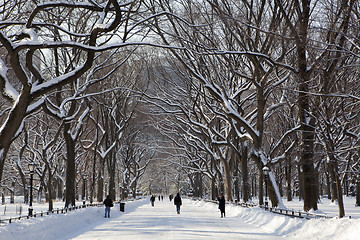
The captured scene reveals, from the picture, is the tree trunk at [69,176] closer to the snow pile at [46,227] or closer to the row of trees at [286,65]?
the snow pile at [46,227]

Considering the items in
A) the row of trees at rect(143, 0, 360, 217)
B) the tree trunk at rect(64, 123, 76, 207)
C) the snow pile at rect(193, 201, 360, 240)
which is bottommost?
the snow pile at rect(193, 201, 360, 240)

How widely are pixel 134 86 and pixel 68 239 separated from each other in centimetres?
2484

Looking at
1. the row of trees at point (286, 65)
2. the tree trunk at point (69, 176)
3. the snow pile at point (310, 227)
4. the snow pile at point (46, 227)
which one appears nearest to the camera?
the snow pile at point (310, 227)

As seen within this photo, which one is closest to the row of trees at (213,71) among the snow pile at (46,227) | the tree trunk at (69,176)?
the tree trunk at (69,176)

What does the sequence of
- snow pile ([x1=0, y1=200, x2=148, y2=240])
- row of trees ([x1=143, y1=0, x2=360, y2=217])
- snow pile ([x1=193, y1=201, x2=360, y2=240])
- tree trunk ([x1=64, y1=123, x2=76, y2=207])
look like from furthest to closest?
tree trunk ([x1=64, y1=123, x2=76, y2=207]) → row of trees ([x1=143, y1=0, x2=360, y2=217]) → snow pile ([x1=0, y1=200, x2=148, y2=240]) → snow pile ([x1=193, y1=201, x2=360, y2=240])

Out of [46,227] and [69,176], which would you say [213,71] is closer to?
[69,176]

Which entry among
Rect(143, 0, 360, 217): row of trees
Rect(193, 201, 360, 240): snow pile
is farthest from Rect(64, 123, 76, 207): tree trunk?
Rect(193, 201, 360, 240): snow pile

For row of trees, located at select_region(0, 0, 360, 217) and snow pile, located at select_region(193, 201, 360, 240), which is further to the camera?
row of trees, located at select_region(0, 0, 360, 217)

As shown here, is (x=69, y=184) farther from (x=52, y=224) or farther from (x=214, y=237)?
(x=214, y=237)

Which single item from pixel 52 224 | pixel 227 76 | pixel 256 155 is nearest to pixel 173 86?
pixel 227 76

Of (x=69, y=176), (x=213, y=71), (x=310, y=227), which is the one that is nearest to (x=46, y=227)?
(x=310, y=227)

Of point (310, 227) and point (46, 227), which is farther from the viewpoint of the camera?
point (46, 227)

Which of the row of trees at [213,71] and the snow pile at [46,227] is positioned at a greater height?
the row of trees at [213,71]

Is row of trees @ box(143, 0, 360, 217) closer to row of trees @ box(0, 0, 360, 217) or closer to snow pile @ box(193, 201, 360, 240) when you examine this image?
row of trees @ box(0, 0, 360, 217)
